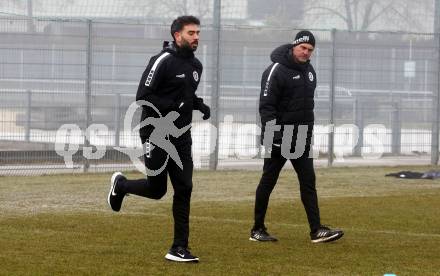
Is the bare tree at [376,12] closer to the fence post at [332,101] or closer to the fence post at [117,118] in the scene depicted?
the fence post at [332,101]

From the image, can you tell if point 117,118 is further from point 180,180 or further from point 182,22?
point 182,22

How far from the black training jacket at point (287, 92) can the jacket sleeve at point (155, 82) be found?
1639mm

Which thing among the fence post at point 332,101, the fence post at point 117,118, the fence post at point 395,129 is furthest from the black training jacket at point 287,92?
the fence post at point 395,129

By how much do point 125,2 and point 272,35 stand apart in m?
2.93

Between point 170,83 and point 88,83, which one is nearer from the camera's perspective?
point 170,83

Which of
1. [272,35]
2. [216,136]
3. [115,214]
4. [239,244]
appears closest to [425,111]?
[272,35]

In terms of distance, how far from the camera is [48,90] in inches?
777

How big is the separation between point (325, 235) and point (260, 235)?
0.61m

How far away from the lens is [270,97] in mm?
10586

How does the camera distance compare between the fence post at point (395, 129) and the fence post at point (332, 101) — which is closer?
the fence post at point (332, 101)

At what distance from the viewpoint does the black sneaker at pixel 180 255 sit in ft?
29.8

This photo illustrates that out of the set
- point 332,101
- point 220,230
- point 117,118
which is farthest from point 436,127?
point 220,230

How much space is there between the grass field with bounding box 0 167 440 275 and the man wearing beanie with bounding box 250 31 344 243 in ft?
1.25

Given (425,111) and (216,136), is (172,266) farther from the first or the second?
(425,111)
